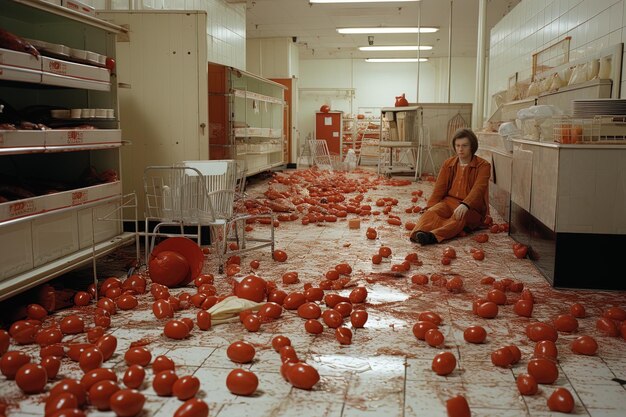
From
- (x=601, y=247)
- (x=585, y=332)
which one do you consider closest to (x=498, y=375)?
(x=585, y=332)

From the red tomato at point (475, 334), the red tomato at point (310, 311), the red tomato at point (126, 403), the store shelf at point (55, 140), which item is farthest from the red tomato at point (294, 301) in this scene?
the store shelf at point (55, 140)

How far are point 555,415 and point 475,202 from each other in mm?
4108

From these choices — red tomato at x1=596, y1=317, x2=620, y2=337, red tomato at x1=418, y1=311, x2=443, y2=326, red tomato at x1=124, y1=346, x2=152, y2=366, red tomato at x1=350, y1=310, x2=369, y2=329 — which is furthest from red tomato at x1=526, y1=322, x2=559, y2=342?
red tomato at x1=124, y1=346, x2=152, y2=366

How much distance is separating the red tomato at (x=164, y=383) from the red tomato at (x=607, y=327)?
2.34 meters

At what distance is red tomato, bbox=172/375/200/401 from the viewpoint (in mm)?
2432

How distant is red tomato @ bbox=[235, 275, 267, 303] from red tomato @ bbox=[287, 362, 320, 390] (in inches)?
49.0

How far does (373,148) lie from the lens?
19.9 metres

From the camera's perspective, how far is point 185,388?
2.43m

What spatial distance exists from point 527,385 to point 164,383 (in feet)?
4.92

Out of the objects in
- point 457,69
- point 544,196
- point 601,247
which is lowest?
point 601,247

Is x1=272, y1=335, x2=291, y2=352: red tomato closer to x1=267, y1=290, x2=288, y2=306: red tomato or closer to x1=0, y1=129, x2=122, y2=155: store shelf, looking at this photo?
x1=267, y1=290, x2=288, y2=306: red tomato

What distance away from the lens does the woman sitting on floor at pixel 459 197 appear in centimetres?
611

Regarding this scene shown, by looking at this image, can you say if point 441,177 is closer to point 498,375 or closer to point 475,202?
point 475,202

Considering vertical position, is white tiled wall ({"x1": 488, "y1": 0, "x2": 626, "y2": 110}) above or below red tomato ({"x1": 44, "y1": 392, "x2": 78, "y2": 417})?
above
